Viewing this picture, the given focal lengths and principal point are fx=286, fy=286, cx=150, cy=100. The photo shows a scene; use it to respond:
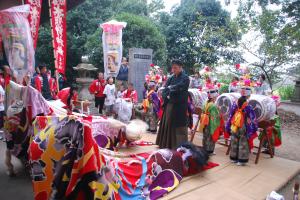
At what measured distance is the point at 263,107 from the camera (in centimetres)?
580

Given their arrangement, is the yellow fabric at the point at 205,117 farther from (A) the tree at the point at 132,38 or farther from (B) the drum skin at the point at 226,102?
(A) the tree at the point at 132,38

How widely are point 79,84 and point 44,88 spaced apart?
11.9 ft

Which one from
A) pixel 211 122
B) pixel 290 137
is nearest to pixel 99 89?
pixel 211 122

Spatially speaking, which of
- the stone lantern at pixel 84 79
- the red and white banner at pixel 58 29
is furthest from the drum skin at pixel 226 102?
the stone lantern at pixel 84 79

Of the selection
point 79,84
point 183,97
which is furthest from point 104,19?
point 183,97

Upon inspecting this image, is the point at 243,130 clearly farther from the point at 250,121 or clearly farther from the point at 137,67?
the point at 137,67

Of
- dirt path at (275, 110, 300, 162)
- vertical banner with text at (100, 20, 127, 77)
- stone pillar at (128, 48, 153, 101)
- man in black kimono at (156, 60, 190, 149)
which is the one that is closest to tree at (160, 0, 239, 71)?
stone pillar at (128, 48, 153, 101)

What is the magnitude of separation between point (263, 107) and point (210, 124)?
111 centimetres

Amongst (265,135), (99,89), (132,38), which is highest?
(132,38)

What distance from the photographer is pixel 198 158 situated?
4.75 meters

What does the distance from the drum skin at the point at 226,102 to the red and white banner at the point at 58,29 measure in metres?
4.36

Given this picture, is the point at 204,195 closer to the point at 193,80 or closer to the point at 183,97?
the point at 183,97

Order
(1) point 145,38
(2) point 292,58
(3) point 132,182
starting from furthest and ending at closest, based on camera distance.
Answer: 1. (1) point 145,38
2. (2) point 292,58
3. (3) point 132,182

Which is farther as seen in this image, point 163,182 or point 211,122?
point 211,122
